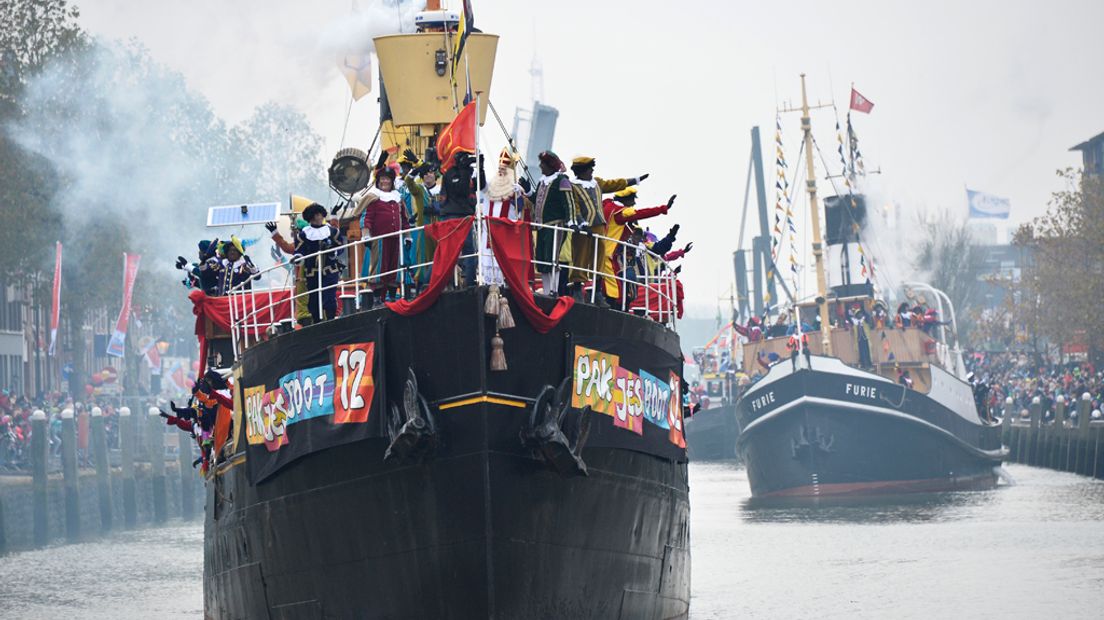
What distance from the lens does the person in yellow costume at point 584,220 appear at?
2056 cm

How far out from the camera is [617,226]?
70.9 feet

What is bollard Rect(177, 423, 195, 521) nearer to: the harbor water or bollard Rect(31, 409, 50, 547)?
the harbor water

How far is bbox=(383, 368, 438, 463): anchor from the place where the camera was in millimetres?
18969

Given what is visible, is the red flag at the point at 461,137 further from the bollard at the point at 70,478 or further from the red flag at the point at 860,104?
the red flag at the point at 860,104

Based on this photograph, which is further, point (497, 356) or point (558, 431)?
point (558, 431)

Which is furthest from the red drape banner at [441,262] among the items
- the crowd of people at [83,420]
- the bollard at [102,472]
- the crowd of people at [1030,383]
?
the crowd of people at [1030,383]

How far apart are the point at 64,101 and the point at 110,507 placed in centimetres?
1708

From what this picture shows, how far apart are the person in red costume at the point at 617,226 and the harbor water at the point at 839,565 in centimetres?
923

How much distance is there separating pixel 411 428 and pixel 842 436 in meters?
39.1

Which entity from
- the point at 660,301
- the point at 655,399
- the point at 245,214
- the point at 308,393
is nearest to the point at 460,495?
the point at 308,393

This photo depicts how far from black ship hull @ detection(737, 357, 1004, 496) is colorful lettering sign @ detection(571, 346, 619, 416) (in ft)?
118

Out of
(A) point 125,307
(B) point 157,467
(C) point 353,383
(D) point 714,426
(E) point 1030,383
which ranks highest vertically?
(A) point 125,307

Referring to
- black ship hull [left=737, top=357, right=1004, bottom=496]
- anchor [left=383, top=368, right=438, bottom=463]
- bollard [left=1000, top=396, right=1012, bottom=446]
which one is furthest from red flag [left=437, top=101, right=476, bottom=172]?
bollard [left=1000, top=396, right=1012, bottom=446]

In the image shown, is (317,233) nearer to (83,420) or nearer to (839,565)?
(839,565)
